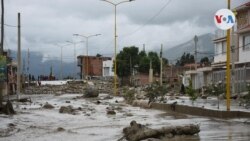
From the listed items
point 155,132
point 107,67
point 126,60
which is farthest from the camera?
point 107,67

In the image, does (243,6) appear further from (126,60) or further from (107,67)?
(107,67)

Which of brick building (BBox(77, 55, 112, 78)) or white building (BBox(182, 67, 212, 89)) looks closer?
white building (BBox(182, 67, 212, 89))

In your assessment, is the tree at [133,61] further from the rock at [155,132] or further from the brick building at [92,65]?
the rock at [155,132]

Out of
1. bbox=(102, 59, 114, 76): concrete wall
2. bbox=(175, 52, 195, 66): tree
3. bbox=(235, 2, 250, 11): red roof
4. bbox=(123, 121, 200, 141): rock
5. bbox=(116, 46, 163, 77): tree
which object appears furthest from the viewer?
bbox=(102, 59, 114, 76): concrete wall

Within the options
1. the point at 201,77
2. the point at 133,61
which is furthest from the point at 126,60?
the point at 201,77

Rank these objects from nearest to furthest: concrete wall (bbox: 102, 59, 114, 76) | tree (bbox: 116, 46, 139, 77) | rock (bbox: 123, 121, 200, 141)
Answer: rock (bbox: 123, 121, 200, 141) < tree (bbox: 116, 46, 139, 77) < concrete wall (bbox: 102, 59, 114, 76)

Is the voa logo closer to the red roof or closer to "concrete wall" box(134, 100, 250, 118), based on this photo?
"concrete wall" box(134, 100, 250, 118)

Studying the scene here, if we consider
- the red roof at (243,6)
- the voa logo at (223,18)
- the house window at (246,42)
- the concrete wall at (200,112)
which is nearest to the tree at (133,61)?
the red roof at (243,6)

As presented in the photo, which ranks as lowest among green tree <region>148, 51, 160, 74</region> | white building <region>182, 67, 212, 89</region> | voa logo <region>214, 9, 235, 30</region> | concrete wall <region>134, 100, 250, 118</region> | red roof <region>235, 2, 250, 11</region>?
concrete wall <region>134, 100, 250, 118</region>

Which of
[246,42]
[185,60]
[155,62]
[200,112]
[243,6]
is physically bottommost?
[200,112]

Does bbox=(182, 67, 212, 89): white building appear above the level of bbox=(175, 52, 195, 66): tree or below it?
below

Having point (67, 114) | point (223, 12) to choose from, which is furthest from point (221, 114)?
point (67, 114)

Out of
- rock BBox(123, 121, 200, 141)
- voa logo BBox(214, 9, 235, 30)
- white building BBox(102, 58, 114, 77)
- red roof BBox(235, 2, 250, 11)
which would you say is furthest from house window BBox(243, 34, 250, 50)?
white building BBox(102, 58, 114, 77)

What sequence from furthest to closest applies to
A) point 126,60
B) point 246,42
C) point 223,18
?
1. point 126,60
2. point 246,42
3. point 223,18
